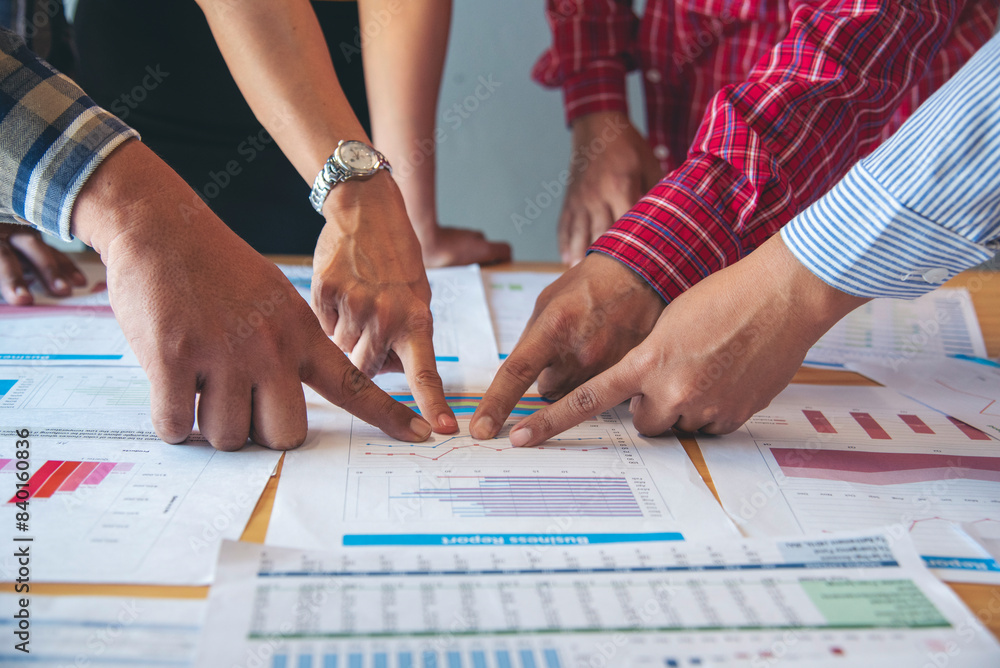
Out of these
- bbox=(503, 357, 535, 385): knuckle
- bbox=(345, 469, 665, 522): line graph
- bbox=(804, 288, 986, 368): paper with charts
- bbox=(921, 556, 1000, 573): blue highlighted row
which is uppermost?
bbox=(503, 357, 535, 385): knuckle

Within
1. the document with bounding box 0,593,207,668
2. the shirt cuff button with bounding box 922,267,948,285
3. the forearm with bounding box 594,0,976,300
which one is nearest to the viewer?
the document with bounding box 0,593,207,668

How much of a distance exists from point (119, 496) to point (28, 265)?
29.8 inches

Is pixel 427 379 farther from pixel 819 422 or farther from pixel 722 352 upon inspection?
pixel 819 422

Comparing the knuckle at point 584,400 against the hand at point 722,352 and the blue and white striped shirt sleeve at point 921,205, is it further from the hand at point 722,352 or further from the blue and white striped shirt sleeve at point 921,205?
the blue and white striped shirt sleeve at point 921,205

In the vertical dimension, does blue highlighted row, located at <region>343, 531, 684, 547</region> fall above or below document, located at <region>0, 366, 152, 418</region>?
above

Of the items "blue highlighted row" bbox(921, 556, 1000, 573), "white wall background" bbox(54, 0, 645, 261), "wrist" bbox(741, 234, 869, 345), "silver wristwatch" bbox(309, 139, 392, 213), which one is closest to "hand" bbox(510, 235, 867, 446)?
"wrist" bbox(741, 234, 869, 345)

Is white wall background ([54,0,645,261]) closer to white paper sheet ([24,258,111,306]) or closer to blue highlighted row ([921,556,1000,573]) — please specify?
white paper sheet ([24,258,111,306])

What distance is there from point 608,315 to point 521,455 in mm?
224

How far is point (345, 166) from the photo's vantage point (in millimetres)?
870

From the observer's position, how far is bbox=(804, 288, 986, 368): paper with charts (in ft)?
3.41

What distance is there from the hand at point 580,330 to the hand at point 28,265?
79cm

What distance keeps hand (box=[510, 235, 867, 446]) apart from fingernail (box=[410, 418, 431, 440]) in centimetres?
9

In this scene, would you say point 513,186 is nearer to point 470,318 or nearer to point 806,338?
point 470,318

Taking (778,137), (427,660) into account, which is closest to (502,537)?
(427,660)
